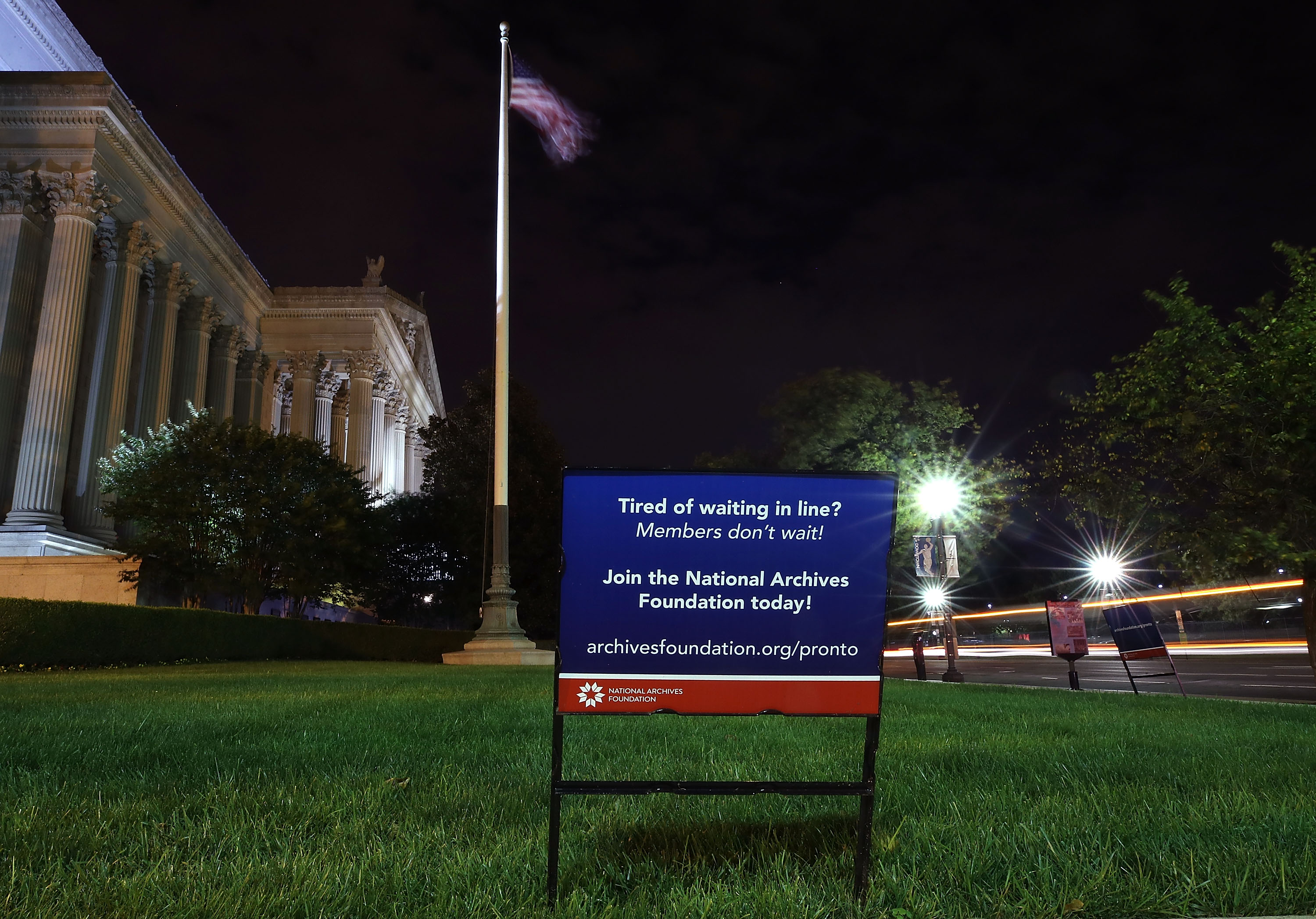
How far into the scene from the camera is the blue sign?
15273 millimetres

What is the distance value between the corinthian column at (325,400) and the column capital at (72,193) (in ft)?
81.2

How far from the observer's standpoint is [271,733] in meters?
7.11

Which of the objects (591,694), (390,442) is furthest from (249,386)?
(591,694)

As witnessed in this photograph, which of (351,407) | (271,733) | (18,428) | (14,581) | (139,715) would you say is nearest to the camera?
(271,733)

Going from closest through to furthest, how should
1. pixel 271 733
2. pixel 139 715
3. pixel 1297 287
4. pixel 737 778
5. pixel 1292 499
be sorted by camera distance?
pixel 737 778 < pixel 271 733 < pixel 139 715 < pixel 1292 499 < pixel 1297 287

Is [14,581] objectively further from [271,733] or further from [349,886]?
[349,886]

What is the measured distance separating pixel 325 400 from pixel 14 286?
2696 cm

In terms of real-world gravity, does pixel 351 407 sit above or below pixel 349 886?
above

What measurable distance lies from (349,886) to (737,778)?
2512mm

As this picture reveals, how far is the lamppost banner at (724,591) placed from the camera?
3.03 metres

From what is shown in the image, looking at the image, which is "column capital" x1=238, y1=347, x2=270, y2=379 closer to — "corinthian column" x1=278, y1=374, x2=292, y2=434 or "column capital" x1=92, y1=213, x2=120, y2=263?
"corinthian column" x1=278, y1=374, x2=292, y2=434

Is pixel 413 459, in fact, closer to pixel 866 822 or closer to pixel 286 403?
pixel 286 403

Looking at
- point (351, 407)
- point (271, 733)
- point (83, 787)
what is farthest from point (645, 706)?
point (351, 407)

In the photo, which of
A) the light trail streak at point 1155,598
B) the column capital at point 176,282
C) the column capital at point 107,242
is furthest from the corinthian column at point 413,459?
the light trail streak at point 1155,598
